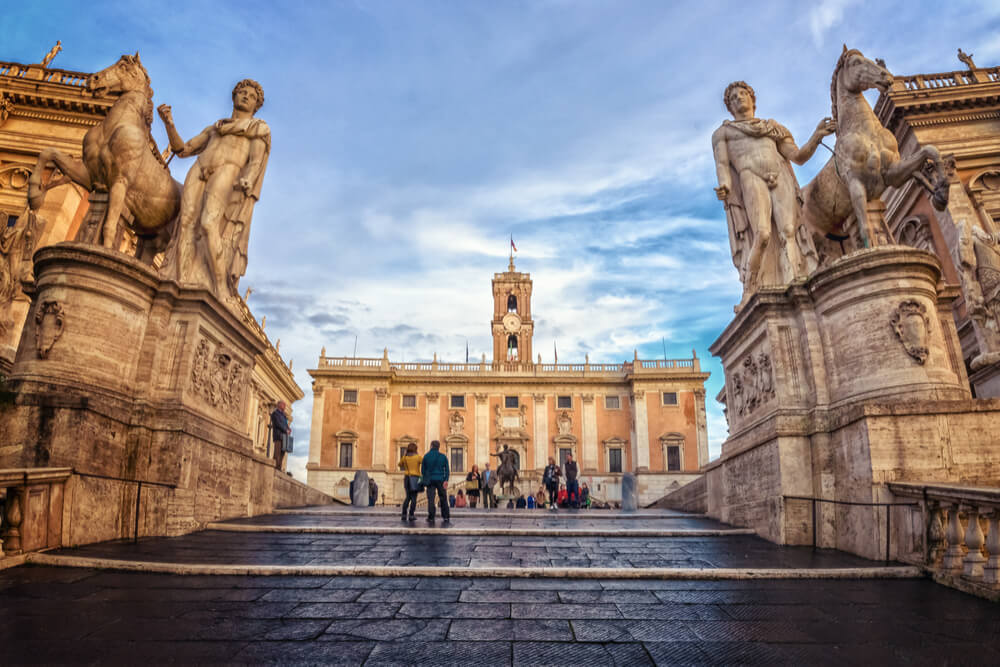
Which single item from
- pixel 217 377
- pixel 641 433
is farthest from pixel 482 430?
pixel 217 377

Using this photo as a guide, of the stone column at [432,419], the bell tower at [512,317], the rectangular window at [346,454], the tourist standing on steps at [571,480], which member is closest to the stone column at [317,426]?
the rectangular window at [346,454]

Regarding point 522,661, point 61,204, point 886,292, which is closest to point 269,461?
point 522,661

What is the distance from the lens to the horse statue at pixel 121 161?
6.92 metres

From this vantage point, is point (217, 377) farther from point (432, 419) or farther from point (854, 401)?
point (432, 419)

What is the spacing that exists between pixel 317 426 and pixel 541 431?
54.0 ft

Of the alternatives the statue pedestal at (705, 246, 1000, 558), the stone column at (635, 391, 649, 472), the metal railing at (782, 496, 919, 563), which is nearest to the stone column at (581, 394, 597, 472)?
the stone column at (635, 391, 649, 472)

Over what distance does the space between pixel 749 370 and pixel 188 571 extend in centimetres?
665

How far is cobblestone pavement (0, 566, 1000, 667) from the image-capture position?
2418 mm

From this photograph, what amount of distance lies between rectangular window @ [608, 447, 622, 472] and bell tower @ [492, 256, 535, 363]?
1633 cm

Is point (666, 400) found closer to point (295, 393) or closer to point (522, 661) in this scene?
point (295, 393)

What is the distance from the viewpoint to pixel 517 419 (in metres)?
43.9

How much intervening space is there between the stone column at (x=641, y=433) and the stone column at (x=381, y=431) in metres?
18.2

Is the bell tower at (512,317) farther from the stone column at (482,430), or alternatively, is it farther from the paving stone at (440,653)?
the paving stone at (440,653)

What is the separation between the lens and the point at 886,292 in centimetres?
604
